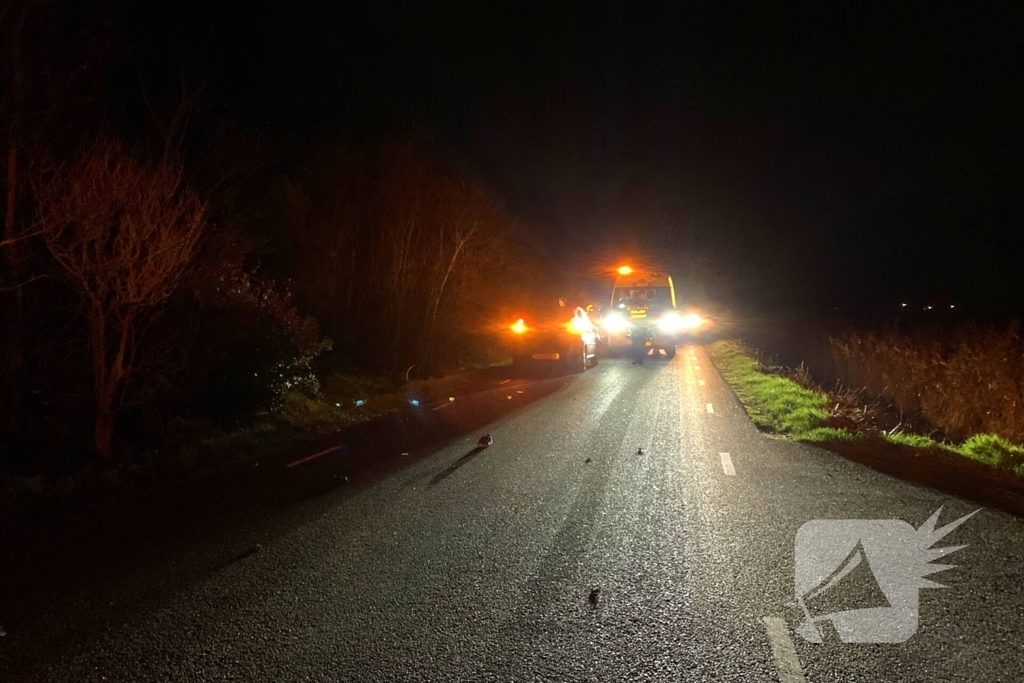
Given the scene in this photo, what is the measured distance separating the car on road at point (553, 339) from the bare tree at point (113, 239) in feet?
43.5

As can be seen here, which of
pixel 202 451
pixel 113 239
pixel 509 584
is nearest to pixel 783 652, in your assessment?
pixel 509 584

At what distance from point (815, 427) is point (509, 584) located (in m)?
8.74

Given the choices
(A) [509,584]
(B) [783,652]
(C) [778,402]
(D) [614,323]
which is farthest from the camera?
(D) [614,323]

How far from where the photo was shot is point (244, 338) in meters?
13.9

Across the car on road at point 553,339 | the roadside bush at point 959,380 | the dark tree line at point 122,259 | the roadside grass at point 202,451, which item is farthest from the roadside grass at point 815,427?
the dark tree line at point 122,259

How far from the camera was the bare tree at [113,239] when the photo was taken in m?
9.51

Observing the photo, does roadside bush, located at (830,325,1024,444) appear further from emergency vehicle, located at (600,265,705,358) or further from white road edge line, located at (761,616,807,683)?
emergency vehicle, located at (600,265,705,358)

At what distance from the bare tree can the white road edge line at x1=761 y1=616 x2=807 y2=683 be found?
8700mm

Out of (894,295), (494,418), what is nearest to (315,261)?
(494,418)

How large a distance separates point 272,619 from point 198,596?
80 cm

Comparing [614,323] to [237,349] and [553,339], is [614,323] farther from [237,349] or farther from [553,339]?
[237,349]

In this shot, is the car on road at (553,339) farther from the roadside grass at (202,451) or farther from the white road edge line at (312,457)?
the white road edge line at (312,457)

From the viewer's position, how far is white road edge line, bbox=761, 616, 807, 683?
4.11 metres

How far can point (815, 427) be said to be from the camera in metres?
12.7
